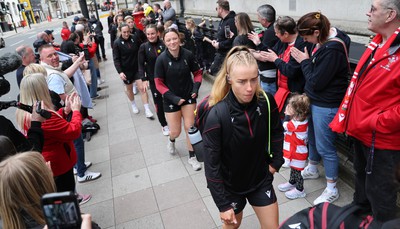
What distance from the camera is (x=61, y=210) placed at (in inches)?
46.2

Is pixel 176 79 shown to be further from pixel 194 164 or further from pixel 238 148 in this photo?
pixel 238 148

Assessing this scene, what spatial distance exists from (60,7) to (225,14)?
3336 inches

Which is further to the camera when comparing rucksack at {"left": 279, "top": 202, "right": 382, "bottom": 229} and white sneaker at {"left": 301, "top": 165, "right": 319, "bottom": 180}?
white sneaker at {"left": 301, "top": 165, "right": 319, "bottom": 180}

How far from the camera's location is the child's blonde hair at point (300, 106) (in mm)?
3352

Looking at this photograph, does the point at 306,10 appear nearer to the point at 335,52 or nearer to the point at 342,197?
the point at 335,52

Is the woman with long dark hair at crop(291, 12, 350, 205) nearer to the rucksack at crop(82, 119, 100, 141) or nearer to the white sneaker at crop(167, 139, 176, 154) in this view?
the white sneaker at crop(167, 139, 176, 154)

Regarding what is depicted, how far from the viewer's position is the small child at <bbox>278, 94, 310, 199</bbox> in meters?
3.40

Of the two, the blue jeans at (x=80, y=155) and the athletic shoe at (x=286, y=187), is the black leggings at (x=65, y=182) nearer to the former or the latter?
the blue jeans at (x=80, y=155)

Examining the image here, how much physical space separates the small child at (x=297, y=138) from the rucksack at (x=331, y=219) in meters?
2.04

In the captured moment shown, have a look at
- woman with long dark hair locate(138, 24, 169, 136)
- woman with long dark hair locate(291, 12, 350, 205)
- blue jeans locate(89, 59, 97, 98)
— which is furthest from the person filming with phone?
blue jeans locate(89, 59, 97, 98)

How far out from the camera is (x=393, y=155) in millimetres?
2391

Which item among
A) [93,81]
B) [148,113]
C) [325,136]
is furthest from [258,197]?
[93,81]

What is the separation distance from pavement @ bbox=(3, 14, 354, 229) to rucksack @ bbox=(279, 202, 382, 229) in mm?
1991

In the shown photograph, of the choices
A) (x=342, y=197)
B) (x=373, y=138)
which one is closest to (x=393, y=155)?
(x=373, y=138)
